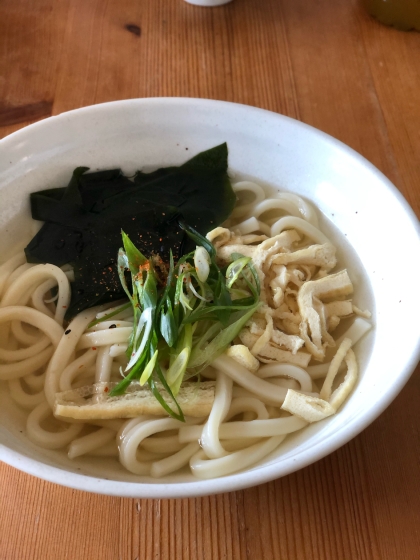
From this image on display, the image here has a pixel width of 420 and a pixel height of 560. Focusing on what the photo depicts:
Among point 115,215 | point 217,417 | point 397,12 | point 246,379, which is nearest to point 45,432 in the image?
point 217,417

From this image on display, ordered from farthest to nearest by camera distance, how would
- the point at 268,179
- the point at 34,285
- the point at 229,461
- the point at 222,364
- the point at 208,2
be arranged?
the point at 208,2, the point at 268,179, the point at 34,285, the point at 222,364, the point at 229,461

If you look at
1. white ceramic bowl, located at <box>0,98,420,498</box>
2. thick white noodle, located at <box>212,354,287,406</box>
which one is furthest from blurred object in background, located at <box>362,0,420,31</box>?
thick white noodle, located at <box>212,354,287,406</box>

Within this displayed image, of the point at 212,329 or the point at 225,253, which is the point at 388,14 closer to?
the point at 225,253

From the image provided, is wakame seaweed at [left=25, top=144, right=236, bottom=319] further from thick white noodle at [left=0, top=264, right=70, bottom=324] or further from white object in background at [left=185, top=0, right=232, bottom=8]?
white object in background at [left=185, top=0, right=232, bottom=8]

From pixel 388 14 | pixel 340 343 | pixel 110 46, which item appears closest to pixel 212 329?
pixel 340 343

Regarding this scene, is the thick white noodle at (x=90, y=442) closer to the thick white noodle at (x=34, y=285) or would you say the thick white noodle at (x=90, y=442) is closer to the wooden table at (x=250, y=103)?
the wooden table at (x=250, y=103)

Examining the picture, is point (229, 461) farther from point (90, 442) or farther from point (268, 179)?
point (268, 179)
